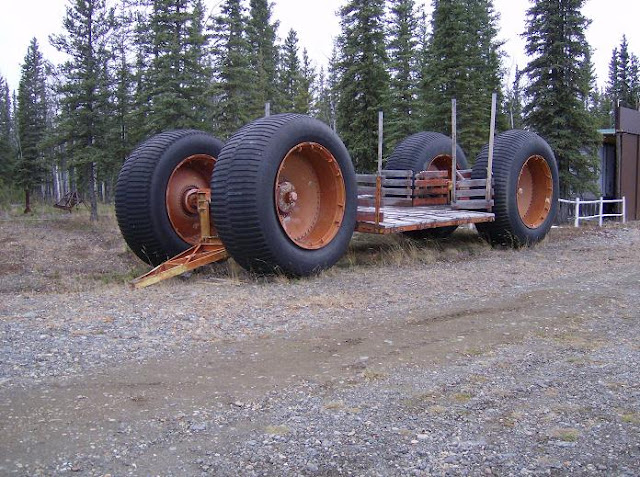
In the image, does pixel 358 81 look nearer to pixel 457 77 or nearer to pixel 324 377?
pixel 457 77

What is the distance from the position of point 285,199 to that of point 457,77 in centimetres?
1980

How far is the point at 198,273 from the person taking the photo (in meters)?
8.88

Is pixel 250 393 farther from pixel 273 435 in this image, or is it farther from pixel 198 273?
pixel 198 273

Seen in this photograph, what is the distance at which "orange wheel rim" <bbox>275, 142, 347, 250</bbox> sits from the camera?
8.51m

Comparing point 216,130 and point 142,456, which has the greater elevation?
point 216,130

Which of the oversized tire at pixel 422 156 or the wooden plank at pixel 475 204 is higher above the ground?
the oversized tire at pixel 422 156

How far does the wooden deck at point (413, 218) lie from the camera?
9.10m

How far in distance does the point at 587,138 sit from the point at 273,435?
19619 millimetres

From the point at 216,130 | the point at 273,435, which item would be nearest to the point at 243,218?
the point at 273,435

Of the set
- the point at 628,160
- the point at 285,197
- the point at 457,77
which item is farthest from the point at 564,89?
the point at 285,197

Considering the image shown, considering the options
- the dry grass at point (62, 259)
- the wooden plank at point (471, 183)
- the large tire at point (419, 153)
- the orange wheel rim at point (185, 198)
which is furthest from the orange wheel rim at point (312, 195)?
the large tire at point (419, 153)

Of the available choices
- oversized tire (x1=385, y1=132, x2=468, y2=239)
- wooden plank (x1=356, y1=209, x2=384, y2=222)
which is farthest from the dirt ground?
oversized tire (x1=385, y1=132, x2=468, y2=239)

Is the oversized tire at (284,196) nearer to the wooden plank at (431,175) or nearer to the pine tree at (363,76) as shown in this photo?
the wooden plank at (431,175)

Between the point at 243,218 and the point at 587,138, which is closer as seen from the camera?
the point at 243,218
